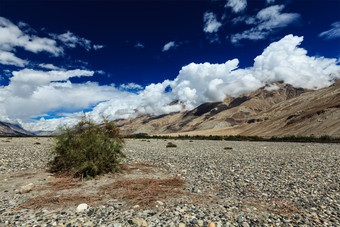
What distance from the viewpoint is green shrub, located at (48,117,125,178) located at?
11086 mm

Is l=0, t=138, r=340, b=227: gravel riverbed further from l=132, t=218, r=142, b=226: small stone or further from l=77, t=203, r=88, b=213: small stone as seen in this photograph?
l=77, t=203, r=88, b=213: small stone

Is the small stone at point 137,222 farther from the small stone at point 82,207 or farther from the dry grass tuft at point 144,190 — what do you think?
the small stone at point 82,207

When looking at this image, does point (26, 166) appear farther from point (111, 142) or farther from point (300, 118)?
point (300, 118)

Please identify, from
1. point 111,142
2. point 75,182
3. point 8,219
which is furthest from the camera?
point 111,142

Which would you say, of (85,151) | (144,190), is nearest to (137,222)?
(144,190)

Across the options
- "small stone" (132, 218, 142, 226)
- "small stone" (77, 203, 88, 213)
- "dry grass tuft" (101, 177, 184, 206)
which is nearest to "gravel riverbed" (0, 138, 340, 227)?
"small stone" (132, 218, 142, 226)

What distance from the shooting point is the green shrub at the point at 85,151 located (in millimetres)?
11086

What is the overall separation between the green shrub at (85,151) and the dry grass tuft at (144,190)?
8.04ft

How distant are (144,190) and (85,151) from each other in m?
5.47

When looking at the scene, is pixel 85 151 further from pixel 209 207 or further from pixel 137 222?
pixel 209 207

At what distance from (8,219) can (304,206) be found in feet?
34.3

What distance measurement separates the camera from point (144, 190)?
8.45 metres

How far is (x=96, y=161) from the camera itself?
11.2m

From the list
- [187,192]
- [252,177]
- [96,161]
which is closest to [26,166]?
[96,161]
